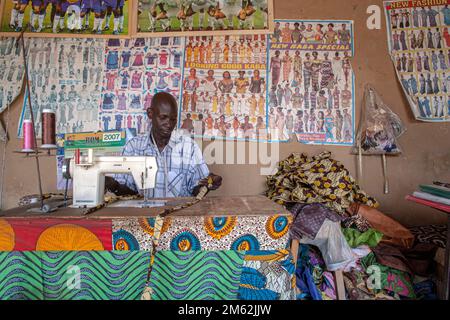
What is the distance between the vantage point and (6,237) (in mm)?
1177

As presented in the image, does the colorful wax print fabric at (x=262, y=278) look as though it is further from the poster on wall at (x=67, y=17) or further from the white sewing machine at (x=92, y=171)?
the poster on wall at (x=67, y=17)

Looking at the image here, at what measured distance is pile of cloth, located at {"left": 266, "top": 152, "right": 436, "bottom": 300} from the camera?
1844 millimetres

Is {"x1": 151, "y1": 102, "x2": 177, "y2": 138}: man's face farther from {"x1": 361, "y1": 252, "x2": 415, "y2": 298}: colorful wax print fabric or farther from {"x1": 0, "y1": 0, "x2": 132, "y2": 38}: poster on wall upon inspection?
{"x1": 361, "y1": 252, "x2": 415, "y2": 298}: colorful wax print fabric

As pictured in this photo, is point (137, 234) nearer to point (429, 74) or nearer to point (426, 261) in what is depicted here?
point (426, 261)

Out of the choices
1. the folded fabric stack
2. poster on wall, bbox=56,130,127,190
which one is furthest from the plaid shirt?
the folded fabric stack

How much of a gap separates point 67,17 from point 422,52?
3457 millimetres

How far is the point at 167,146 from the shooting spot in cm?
245

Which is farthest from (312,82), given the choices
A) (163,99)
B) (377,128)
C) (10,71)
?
(10,71)

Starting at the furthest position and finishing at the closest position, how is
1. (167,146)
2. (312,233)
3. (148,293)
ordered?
1. (167,146)
2. (312,233)
3. (148,293)

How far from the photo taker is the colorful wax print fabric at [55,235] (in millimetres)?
1176

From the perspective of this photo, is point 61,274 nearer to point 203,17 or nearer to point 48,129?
point 48,129

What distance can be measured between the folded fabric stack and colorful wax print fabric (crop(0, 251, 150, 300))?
1.44m

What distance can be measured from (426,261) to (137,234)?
1930 millimetres
